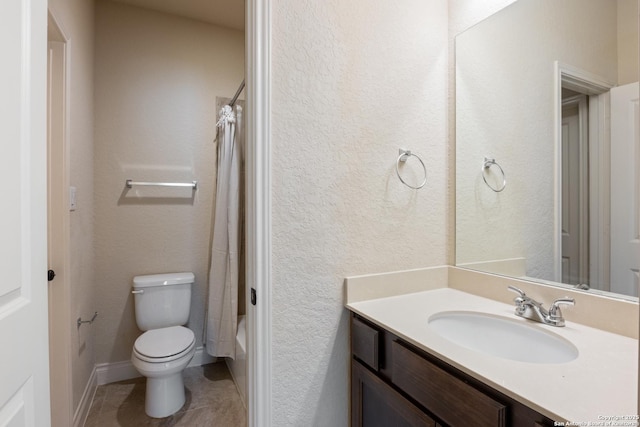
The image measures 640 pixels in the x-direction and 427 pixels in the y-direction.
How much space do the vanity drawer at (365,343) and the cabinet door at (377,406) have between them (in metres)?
0.04

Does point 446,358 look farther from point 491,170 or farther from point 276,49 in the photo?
point 276,49

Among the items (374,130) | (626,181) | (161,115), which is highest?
(161,115)

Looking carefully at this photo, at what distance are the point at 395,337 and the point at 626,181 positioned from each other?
86cm

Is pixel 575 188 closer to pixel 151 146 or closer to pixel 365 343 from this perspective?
pixel 365 343

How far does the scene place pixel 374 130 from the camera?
127 cm

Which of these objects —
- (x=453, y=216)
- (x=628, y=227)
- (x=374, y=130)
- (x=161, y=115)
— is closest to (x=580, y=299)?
(x=628, y=227)

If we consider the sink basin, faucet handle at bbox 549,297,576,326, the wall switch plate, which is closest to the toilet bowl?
the wall switch plate

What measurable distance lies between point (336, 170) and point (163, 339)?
5.27 feet

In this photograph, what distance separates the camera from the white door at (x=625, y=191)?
90 cm

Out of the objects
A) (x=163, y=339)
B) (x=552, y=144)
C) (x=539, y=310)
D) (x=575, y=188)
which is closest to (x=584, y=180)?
(x=575, y=188)

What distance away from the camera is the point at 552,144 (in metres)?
1.12

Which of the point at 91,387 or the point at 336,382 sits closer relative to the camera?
the point at 336,382

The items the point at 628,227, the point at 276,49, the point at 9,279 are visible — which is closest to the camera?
the point at 9,279

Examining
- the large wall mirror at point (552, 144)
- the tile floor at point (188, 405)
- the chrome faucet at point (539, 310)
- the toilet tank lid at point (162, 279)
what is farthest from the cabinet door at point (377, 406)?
the toilet tank lid at point (162, 279)
